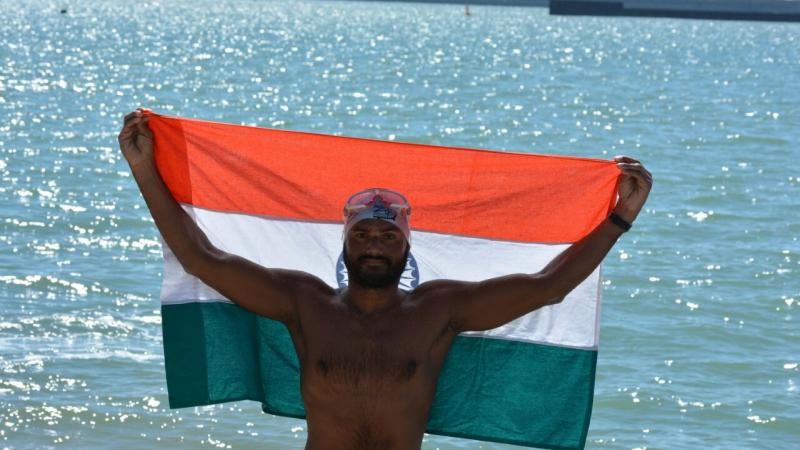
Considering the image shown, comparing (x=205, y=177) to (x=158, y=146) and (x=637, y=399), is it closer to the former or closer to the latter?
(x=158, y=146)

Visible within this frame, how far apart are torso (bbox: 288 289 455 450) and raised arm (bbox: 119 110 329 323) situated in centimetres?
18

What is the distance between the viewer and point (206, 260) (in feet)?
18.7

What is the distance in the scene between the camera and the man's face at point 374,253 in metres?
5.42

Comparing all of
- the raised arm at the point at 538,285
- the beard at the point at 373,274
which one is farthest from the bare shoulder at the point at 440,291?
the beard at the point at 373,274

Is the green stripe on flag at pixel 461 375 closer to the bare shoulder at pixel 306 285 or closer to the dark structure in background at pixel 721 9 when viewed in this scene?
the bare shoulder at pixel 306 285

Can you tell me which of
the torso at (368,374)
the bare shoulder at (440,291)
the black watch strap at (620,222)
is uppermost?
the black watch strap at (620,222)

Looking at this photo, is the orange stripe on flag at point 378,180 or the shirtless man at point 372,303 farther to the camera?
the orange stripe on flag at point 378,180

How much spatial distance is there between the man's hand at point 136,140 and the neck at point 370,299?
101 centimetres

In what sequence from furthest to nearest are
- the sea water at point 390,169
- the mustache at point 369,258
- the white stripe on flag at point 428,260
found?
1. the sea water at point 390,169
2. the white stripe on flag at point 428,260
3. the mustache at point 369,258

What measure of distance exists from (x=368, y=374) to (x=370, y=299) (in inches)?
11.2

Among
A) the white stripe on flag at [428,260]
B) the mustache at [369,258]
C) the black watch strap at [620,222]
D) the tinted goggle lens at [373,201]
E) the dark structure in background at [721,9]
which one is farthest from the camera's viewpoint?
the dark structure in background at [721,9]

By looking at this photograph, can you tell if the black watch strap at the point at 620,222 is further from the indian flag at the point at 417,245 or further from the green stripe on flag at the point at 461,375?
the green stripe on flag at the point at 461,375

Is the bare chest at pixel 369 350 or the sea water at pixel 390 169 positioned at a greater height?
the sea water at pixel 390 169

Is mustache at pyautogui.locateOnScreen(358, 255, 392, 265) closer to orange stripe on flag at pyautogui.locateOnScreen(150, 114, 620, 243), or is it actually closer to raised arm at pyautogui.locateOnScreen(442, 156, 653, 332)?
raised arm at pyautogui.locateOnScreen(442, 156, 653, 332)
